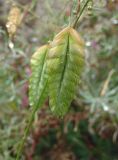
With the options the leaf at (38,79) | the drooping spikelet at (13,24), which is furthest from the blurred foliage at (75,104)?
the leaf at (38,79)

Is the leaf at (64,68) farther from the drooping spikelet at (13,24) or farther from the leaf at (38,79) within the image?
Answer: the drooping spikelet at (13,24)

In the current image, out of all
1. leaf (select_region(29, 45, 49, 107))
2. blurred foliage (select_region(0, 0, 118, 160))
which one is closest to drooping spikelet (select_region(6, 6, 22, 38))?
leaf (select_region(29, 45, 49, 107))

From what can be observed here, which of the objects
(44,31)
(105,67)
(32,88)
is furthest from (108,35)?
(32,88)

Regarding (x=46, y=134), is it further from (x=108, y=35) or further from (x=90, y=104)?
(x=108, y=35)

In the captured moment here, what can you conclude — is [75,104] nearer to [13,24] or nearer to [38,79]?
[13,24]

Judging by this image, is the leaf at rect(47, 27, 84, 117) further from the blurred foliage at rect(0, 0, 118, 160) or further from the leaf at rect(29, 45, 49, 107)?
the blurred foliage at rect(0, 0, 118, 160)

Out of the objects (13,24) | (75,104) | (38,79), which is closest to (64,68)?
(38,79)
